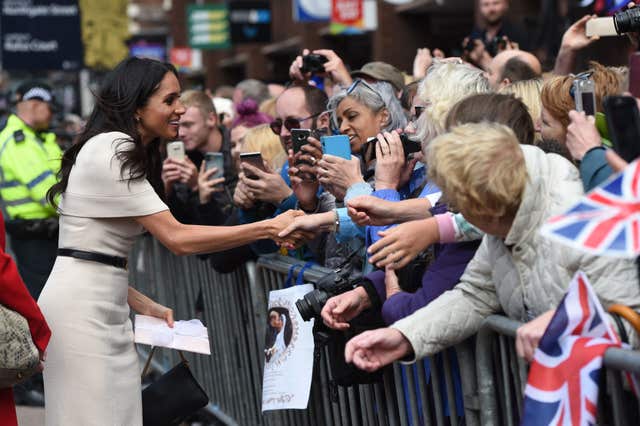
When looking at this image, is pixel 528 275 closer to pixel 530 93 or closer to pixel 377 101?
pixel 530 93

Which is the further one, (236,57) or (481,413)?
(236,57)

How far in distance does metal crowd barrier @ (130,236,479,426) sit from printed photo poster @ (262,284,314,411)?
112 mm

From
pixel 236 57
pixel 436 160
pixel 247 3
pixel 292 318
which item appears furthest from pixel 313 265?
pixel 236 57

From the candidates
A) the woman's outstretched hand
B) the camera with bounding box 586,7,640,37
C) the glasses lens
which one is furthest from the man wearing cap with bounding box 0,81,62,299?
the camera with bounding box 586,7,640,37

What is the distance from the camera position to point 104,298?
4727mm

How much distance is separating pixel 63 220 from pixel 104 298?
366mm

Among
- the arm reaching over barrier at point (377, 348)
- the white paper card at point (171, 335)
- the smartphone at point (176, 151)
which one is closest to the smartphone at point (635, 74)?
the arm reaching over barrier at point (377, 348)

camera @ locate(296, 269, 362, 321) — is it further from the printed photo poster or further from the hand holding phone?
the hand holding phone

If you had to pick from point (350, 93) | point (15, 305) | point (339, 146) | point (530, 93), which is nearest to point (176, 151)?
point (350, 93)

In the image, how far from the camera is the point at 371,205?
4008 millimetres

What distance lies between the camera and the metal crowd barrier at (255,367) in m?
3.86

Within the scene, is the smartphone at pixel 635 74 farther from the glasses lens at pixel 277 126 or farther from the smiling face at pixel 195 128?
the smiling face at pixel 195 128

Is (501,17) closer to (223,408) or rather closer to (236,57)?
(223,408)

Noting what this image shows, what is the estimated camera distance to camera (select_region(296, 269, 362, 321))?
14.2 ft
